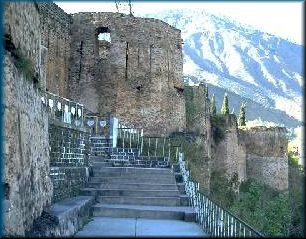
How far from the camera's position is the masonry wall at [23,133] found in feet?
22.8

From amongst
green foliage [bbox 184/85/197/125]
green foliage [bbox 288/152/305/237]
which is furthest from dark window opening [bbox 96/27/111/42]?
green foliage [bbox 288/152/305/237]

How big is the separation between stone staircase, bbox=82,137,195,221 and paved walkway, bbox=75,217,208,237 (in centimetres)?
35

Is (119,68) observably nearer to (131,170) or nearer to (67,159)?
(131,170)

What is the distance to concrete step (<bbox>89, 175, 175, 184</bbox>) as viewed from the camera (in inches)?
598

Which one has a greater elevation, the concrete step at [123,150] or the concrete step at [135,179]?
the concrete step at [123,150]

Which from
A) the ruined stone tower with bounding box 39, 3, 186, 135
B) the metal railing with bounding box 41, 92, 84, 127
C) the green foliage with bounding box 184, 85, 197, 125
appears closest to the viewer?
the metal railing with bounding box 41, 92, 84, 127

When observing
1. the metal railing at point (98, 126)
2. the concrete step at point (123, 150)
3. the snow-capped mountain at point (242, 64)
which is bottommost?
the concrete step at point (123, 150)

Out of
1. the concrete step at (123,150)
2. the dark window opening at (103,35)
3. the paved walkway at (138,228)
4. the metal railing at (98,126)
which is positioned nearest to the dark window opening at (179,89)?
the dark window opening at (103,35)

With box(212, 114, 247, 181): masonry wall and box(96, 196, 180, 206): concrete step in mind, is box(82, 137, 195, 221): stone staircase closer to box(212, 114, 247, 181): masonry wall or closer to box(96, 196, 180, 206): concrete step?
box(96, 196, 180, 206): concrete step

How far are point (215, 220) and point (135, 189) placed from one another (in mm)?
4940

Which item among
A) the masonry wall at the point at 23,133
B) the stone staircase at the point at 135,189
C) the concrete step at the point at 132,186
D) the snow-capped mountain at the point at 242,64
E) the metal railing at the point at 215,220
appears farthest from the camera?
the snow-capped mountain at the point at 242,64

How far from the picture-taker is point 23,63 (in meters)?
8.13

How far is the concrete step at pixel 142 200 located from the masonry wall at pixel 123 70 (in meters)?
11.6

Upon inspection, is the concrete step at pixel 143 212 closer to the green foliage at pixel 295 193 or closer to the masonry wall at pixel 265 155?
the green foliage at pixel 295 193
